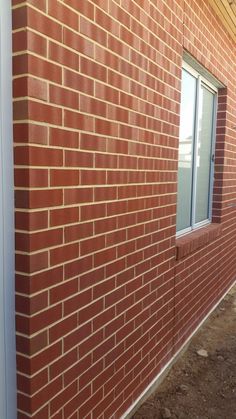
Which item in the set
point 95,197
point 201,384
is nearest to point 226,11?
point 95,197

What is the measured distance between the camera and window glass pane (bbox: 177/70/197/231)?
11.3ft

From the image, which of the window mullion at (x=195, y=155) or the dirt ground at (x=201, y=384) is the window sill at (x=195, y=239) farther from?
the dirt ground at (x=201, y=384)

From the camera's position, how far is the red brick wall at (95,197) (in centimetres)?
150

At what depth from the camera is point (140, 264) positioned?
2490 millimetres

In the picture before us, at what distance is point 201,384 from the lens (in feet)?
9.71

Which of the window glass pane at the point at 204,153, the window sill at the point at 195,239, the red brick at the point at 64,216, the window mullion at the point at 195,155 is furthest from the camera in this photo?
the window glass pane at the point at 204,153

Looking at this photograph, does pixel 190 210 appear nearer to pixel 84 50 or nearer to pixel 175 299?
pixel 175 299

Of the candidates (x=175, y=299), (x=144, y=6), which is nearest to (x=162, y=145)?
(x=144, y=6)

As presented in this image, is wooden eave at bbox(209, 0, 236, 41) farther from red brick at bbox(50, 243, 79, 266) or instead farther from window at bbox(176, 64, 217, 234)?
red brick at bbox(50, 243, 79, 266)

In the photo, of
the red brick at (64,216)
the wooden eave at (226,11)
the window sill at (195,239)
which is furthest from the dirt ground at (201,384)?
the wooden eave at (226,11)

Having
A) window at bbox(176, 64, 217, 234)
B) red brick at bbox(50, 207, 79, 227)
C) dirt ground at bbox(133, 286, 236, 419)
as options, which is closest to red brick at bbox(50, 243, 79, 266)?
red brick at bbox(50, 207, 79, 227)

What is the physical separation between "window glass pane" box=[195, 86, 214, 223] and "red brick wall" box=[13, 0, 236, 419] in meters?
0.92

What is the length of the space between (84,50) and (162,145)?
43.7 inches

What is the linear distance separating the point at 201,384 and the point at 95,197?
1928 millimetres
